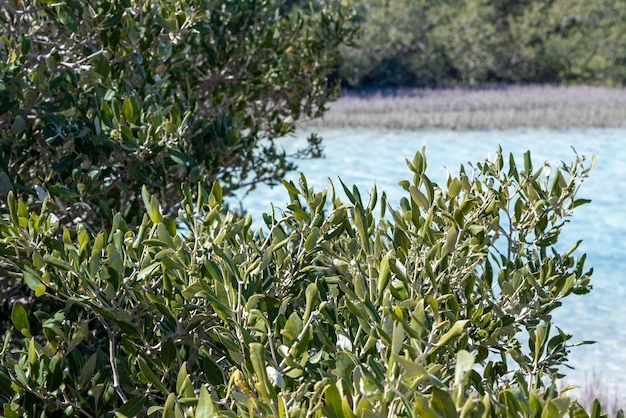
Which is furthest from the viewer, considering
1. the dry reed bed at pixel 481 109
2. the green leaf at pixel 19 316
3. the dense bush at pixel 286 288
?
the dry reed bed at pixel 481 109

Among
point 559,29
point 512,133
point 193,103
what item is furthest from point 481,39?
point 193,103

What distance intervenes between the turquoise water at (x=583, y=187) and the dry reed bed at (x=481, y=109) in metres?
0.58

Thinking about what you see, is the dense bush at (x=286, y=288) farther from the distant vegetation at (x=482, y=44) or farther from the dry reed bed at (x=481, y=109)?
the distant vegetation at (x=482, y=44)

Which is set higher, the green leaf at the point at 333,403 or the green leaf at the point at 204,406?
the green leaf at the point at 333,403

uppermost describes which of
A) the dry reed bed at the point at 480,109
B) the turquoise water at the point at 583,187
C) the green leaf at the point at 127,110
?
the green leaf at the point at 127,110

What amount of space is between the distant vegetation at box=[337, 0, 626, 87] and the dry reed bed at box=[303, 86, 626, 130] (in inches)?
43.6

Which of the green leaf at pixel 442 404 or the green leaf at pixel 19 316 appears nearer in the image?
the green leaf at pixel 442 404

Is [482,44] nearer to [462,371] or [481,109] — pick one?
[481,109]

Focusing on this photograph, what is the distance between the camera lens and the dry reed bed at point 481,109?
55.2ft

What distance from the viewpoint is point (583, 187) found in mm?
11430

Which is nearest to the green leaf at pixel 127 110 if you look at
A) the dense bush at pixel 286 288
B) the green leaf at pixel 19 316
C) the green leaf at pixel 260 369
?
the dense bush at pixel 286 288

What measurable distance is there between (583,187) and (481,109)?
24.3ft

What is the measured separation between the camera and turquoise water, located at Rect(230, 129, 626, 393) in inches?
247

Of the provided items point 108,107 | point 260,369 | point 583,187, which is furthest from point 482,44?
point 260,369
